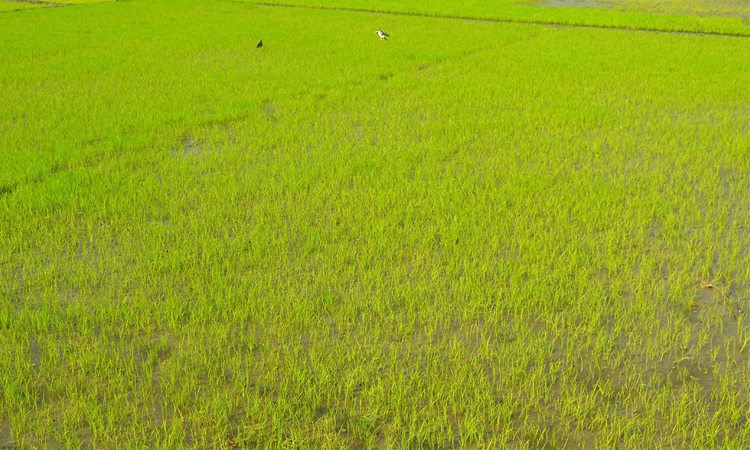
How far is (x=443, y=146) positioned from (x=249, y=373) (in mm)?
3744

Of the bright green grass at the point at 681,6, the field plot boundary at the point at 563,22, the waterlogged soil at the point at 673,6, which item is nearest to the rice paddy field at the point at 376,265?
the field plot boundary at the point at 563,22

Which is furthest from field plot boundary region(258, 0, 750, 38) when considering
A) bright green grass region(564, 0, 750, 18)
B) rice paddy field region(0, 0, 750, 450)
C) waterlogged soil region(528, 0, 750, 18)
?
rice paddy field region(0, 0, 750, 450)

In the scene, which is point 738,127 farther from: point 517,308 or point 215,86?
point 215,86

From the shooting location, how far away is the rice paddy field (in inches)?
94.3

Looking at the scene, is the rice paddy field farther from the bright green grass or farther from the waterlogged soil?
the bright green grass

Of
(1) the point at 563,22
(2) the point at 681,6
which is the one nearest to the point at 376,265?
(1) the point at 563,22

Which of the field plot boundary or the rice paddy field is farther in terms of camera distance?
the field plot boundary

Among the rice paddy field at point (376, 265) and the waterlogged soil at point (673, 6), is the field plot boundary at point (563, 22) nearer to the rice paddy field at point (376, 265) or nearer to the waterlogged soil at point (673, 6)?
the waterlogged soil at point (673, 6)

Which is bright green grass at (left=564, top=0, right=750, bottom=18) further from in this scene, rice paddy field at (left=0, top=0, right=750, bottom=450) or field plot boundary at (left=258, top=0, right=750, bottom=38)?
rice paddy field at (left=0, top=0, right=750, bottom=450)

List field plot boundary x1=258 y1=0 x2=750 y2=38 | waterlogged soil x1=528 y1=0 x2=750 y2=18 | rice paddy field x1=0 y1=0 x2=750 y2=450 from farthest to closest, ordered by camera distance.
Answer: waterlogged soil x1=528 y1=0 x2=750 y2=18 < field plot boundary x1=258 y1=0 x2=750 y2=38 < rice paddy field x1=0 y1=0 x2=750 y2=450

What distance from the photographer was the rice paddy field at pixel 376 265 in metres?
2.40

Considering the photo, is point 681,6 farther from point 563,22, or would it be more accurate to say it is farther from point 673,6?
point 563,22

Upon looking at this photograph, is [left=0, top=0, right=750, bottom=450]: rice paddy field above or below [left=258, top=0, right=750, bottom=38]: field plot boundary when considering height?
below

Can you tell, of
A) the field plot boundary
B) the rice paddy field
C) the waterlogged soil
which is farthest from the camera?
the waterlogged soil
